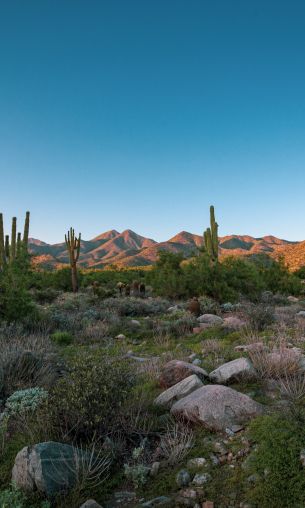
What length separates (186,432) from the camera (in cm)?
387

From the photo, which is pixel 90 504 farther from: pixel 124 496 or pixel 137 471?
pixel 137 471

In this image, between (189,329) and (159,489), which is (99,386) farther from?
(189,329)

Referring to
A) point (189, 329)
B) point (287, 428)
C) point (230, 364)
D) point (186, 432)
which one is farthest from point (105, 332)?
point (287, 428)

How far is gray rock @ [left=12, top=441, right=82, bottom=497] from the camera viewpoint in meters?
3.29

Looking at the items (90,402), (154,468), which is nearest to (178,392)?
(90,402)

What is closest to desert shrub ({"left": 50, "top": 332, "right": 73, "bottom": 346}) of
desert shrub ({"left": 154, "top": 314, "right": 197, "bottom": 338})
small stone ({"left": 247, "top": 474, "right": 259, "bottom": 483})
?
desert shrub ({"left": 154, "top": 314, "right": 197, "bottom": 338})

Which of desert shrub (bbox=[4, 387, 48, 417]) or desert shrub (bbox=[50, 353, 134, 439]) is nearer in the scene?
desert shrub (bbox=[50, 353, 134, 439])

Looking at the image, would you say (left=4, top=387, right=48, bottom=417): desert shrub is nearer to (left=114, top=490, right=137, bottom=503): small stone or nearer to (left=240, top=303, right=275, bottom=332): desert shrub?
(left=114, top=490, right=137, bottom=503): small stone

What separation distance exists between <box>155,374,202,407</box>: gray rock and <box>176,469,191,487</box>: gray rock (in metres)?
1.32

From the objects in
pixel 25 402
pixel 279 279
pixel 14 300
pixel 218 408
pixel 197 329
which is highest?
pixel 279 279

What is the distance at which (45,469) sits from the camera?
130 inches

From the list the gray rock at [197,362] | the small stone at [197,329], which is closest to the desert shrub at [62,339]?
the small stone at [197,329]

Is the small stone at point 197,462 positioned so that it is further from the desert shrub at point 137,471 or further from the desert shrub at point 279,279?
the desert shrub at point 279,279

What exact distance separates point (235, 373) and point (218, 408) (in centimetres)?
116
